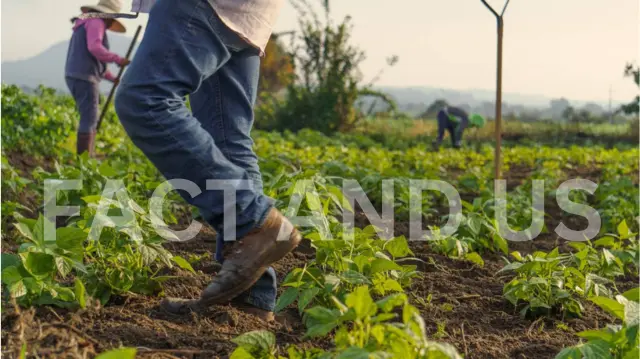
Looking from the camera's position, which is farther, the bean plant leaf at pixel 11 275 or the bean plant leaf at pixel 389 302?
the bean plant leaf at pixel 11 275

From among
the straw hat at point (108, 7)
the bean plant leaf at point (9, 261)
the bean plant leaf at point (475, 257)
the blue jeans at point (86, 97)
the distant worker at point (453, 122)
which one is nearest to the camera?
the bean plant leaf at point (9, 261)

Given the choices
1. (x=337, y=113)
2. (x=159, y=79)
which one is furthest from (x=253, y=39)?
(x=337, y=113)

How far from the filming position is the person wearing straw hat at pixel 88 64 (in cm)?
717

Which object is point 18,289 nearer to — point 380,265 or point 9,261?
point 9,261

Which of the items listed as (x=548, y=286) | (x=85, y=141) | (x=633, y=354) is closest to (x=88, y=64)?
(x=85, y=141)

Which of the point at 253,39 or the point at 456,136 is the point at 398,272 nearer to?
the point at 253,39

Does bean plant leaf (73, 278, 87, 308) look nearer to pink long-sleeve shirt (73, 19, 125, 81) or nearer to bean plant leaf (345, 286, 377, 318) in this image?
bean plant leaf (345, 286, 377, 318)

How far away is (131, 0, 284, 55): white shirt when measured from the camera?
7.36 feet

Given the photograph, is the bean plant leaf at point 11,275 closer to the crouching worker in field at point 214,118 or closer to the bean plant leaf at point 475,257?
the crouching worker in field at point 214,118

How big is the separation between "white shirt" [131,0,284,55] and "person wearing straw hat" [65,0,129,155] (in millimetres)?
4895

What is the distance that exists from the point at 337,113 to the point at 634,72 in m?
6.02

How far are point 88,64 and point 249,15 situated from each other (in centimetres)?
540

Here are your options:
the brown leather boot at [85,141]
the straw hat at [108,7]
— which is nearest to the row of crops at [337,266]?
the brown leather boot at [85,141]

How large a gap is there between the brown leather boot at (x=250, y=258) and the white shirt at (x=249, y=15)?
0.54 m
